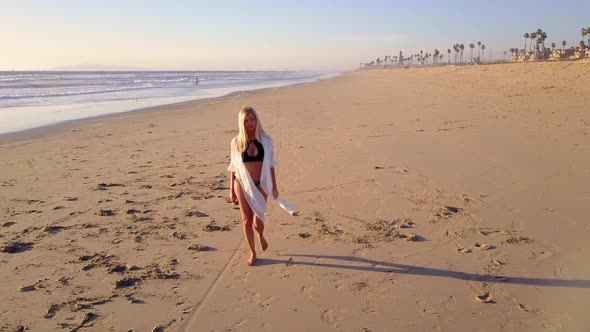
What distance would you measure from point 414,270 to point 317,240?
1.18 m

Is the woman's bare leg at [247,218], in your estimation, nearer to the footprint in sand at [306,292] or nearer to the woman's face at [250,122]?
the woman's face at [250,122]

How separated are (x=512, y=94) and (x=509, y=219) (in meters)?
16.2

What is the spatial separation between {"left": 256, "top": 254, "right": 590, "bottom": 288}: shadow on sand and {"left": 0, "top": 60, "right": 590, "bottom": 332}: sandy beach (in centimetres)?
2

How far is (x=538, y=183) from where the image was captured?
654 centimetres

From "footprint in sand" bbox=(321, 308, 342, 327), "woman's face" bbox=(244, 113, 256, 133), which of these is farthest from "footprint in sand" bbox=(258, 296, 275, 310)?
"woman's face" bbox=(244, 113, 256, 133)

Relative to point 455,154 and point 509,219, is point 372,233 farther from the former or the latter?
point 455,154

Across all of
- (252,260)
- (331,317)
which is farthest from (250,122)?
(331,317)

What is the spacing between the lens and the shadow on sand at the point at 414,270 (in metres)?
3.76

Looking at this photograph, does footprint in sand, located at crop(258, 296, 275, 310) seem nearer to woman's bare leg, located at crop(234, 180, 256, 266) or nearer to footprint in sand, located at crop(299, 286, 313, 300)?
footprint in sand, located at crop(299, 286, 313, 300)

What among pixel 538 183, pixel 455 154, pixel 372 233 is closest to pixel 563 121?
pixel 455 154

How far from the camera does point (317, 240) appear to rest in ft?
16.0

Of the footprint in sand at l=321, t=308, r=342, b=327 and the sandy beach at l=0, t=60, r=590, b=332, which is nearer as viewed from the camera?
the footprint in sand at l=321, t=308, r=342, b=327

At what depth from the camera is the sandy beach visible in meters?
3.48

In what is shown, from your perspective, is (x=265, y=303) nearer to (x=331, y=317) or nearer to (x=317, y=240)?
(x=331, y=317)
